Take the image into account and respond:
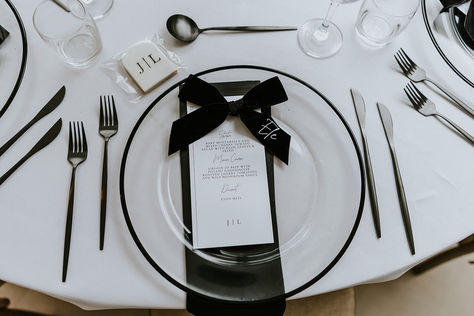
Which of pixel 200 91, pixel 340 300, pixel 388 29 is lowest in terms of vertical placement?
pixel 340 300

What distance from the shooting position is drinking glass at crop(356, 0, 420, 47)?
721 millimetres

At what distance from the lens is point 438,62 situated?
72 cm

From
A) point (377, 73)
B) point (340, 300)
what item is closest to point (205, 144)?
point (377, 73)

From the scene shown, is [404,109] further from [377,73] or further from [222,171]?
[222,171]

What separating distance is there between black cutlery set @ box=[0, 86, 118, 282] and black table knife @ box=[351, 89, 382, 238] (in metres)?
0.45

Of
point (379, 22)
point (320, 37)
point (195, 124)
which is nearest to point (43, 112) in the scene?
point (195, 124)

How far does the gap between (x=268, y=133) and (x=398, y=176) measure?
24 cm

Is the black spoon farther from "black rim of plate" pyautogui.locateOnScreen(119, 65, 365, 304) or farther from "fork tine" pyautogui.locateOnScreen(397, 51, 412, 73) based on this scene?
"fork tine" pyautogui.locateOnScreen(397, 51, 412, 73)

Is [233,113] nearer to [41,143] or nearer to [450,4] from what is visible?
[41,143]

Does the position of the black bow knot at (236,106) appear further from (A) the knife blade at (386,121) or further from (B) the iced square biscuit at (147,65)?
(A) the knife blade at (386,121)

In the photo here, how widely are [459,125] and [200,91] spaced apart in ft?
1.65

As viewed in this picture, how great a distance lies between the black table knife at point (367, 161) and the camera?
0.60 metres

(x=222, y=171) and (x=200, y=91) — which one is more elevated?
(x=200, y=91)

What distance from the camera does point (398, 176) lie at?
2.07ft
